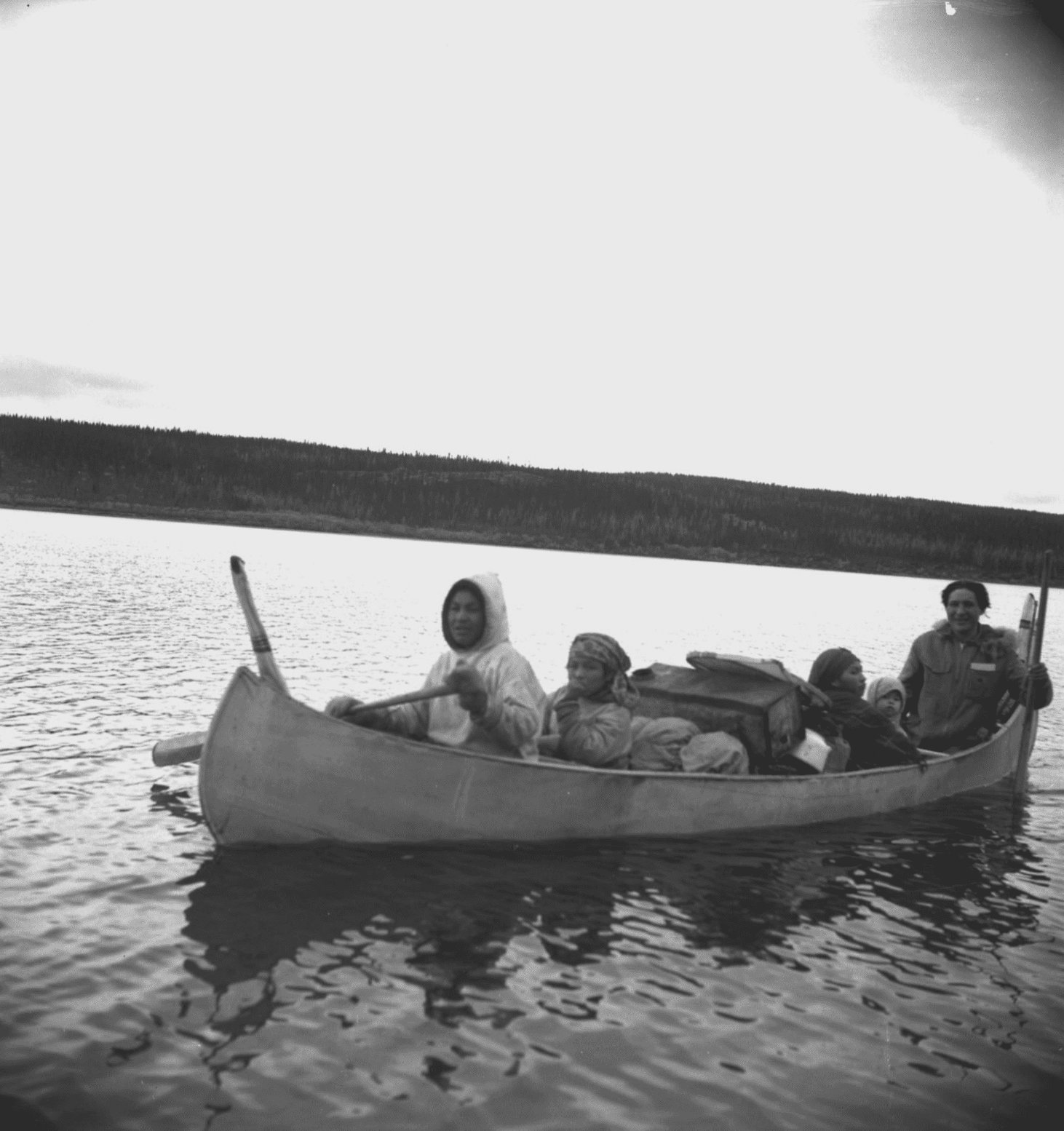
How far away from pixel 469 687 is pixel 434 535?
97284 mm

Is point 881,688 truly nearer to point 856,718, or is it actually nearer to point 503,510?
point 856,718

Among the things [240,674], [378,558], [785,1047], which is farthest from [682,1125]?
[378,558]

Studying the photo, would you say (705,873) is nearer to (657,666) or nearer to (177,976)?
(657,666)

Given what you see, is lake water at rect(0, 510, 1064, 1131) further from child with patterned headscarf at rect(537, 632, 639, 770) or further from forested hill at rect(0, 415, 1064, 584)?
forested hill at rect(0, 415, 1064, 584)

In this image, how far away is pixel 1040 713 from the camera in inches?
745

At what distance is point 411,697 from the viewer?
7.06 metres

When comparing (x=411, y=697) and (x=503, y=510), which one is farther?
(x=503, y=510)

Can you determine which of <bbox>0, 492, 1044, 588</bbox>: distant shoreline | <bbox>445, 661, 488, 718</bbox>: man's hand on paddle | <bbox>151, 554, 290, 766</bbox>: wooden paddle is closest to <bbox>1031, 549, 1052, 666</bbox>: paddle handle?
<bbox>445, 661, 488, 718</bbox>: man's hand on paddle

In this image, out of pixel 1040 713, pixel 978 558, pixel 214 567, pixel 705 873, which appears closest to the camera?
pixel 705 873

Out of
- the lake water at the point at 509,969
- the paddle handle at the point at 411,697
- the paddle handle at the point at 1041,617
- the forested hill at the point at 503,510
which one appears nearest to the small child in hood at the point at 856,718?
the lake water at the point at 509,969

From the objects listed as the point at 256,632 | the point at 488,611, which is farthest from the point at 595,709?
the point at 256,632

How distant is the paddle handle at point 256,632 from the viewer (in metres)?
6.67

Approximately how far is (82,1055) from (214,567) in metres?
35.7

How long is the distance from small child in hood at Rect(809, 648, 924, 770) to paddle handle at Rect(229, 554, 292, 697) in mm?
5079
